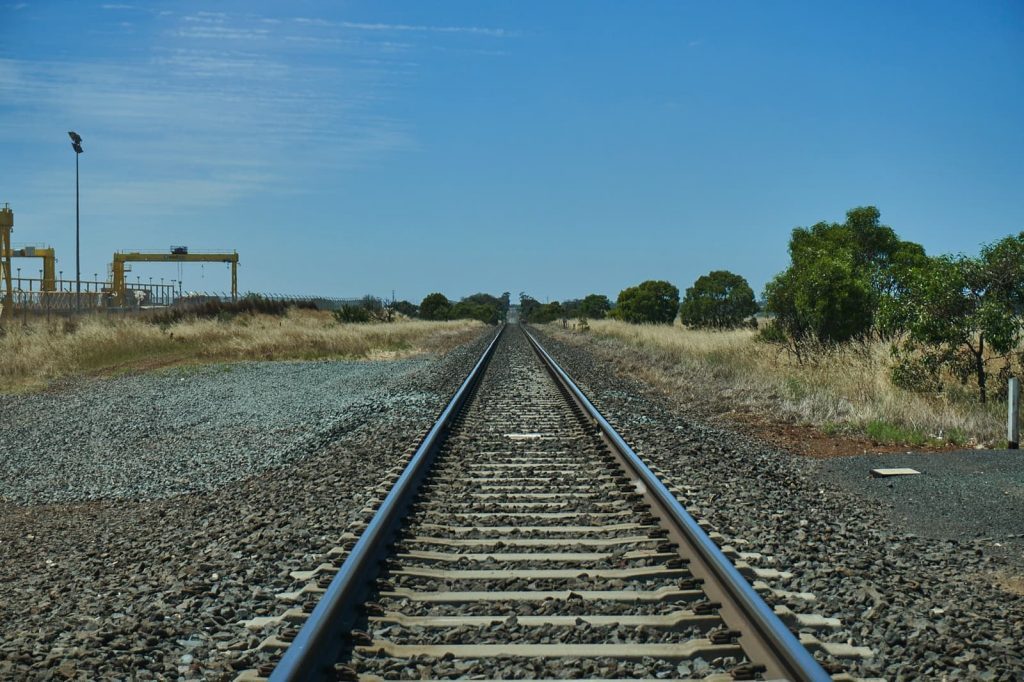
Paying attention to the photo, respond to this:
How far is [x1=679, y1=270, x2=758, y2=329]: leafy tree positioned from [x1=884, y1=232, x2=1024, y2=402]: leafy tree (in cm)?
3640

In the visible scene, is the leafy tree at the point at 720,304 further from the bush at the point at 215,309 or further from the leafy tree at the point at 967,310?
the leafy tree at the point at 967,310

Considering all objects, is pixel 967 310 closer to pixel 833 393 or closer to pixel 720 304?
pixel 833 393

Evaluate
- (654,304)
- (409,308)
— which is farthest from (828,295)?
(409,308)

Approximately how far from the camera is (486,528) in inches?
251

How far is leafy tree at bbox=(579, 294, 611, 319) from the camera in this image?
311 feet

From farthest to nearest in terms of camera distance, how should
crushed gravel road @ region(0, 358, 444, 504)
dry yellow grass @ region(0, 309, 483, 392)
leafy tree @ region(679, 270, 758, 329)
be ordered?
1. leafy tree @ region(679, 270, 758, 329)
2. dry yellow grass @ region(0, 309, 483, 392)
3. crushed gravel road @ region(0, 358, 444, 504)

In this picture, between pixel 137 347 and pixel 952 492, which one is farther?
pixel 137 347

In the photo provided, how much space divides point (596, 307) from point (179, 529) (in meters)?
90.0

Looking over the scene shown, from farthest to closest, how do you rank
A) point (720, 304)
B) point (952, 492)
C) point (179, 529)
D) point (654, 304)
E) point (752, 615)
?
point (654, 304), point (720, 304), point (952, 492), point (179, 529), point (752, 615)

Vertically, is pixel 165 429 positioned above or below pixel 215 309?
below

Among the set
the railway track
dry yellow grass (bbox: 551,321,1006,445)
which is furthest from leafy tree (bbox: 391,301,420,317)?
the railway track

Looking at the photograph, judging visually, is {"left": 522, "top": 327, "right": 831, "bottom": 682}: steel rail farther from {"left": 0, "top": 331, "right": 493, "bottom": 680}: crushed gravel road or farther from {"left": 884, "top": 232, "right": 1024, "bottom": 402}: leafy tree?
{"left": 884, "top": 232, "right": 1024, "bottom": 402}: leafy tree

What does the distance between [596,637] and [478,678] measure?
2.31ft

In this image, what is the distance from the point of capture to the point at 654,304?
230 ft
